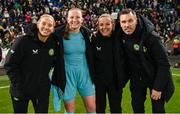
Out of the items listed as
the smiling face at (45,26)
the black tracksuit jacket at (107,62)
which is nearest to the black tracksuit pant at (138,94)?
the black tracksuit jacket at (107,62)

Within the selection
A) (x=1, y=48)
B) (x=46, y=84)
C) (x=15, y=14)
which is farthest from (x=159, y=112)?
(x=15, y=14)

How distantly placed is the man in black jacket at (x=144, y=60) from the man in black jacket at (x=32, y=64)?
3.61 ft

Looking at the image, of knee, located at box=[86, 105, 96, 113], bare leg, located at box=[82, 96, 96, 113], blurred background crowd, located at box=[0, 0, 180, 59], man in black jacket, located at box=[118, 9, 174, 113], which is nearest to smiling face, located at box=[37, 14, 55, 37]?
man in black jacket, located at box=[118, 9, 174, 113]

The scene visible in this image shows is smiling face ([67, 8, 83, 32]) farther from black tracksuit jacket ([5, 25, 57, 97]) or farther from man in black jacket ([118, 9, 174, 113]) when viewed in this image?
man in black jacket ([118, 9, 174, 113])

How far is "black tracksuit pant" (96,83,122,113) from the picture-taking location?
6716 mm

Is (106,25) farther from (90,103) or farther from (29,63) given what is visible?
(29,63)

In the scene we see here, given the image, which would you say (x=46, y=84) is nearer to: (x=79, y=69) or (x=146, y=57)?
(x=79, y=69)

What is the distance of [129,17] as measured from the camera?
6039 mm

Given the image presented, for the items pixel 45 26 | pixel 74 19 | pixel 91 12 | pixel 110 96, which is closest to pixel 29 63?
pixel 45 26

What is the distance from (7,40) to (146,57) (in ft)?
45.6

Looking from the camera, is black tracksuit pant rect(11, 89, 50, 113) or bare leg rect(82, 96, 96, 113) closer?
black tracksuit pant rect(11, 89, 50, 113)

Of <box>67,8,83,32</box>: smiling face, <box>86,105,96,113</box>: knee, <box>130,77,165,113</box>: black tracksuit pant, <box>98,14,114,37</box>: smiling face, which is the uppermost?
<box>67,8,83,32</box>: smiling face

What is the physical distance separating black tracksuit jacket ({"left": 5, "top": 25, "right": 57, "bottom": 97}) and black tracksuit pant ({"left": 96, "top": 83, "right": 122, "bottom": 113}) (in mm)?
998

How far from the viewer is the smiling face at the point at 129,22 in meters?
6.04
